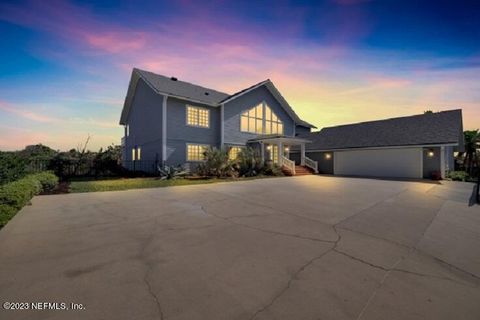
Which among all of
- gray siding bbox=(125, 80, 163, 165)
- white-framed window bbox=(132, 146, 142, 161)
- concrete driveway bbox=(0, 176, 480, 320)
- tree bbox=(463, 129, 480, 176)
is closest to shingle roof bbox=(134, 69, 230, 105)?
gray siding bbox=(125, 80, 163, 165)

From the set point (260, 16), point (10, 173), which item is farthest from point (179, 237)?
point (260, 16)

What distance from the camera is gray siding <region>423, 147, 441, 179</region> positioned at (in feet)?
57.3

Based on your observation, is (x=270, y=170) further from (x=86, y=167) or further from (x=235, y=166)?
(x=86, y=167)

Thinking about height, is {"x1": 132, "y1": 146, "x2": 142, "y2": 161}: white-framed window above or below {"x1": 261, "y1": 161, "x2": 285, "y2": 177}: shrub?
above

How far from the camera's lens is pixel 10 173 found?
329 inches

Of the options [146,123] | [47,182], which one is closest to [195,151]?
[146,123]

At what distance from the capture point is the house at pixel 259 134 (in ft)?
57.2

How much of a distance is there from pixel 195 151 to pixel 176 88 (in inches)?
231

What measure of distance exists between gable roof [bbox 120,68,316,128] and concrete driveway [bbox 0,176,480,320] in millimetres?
13486

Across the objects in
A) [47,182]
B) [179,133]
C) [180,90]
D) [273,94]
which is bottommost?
[47,182]

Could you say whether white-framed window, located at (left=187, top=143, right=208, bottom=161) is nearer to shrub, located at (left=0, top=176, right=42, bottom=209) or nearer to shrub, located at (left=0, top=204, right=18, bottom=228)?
shrub, located at (left=0, top=176, right=42, bottom=209)

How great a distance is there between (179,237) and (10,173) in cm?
898

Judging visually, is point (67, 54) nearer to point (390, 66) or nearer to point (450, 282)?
point (450, 282)

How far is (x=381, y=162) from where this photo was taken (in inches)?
789
